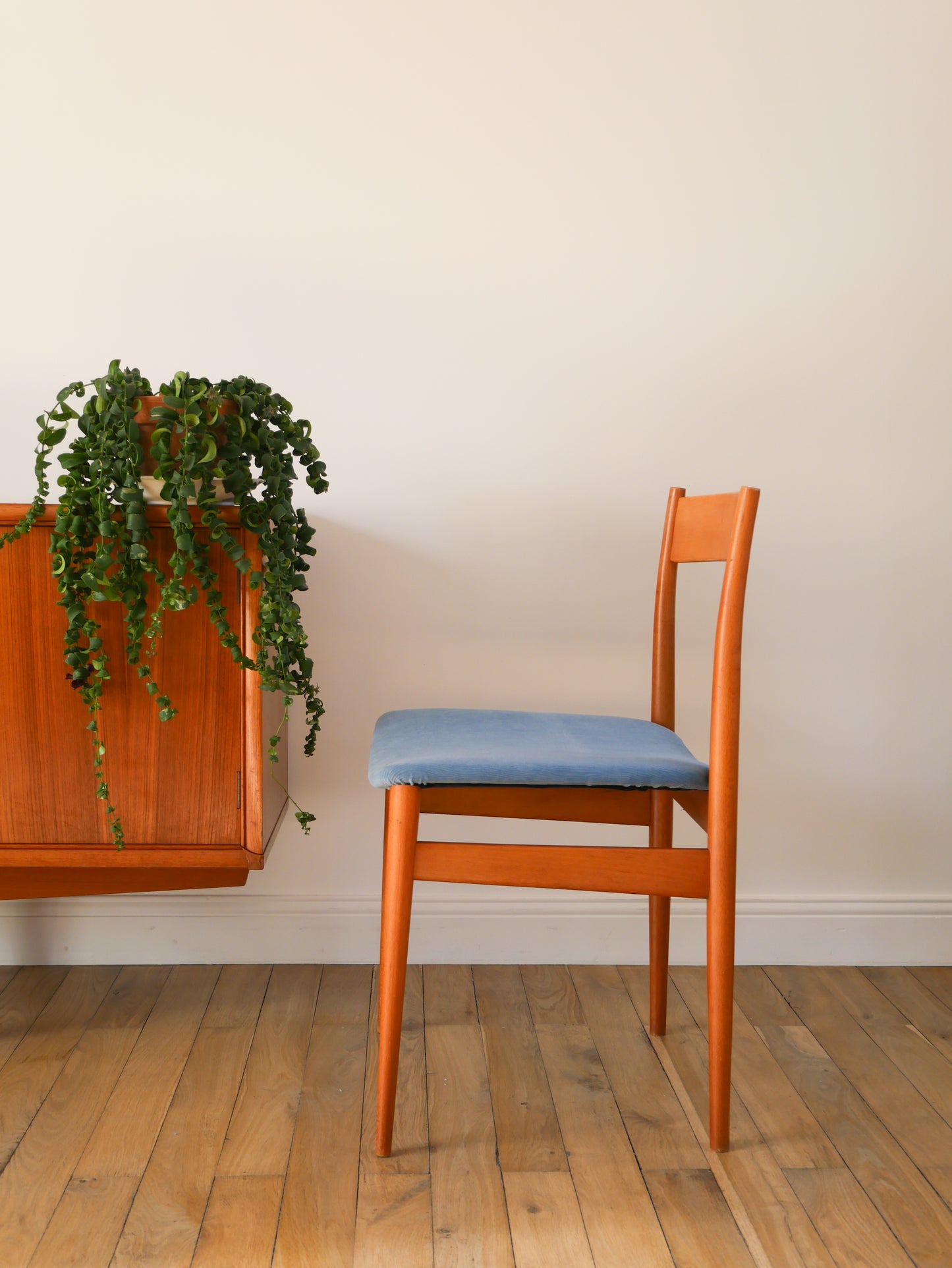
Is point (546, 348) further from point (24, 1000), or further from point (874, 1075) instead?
point (24, 1000)

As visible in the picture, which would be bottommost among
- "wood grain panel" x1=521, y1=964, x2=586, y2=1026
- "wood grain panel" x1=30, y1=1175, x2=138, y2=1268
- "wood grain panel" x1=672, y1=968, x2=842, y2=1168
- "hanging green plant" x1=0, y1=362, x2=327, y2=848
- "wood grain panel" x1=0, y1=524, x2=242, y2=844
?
"wood grain panel" x1=521, y1=964, x2=586, y2=1026

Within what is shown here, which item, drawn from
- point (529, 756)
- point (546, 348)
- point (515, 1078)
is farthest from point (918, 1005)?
point (546, 348)

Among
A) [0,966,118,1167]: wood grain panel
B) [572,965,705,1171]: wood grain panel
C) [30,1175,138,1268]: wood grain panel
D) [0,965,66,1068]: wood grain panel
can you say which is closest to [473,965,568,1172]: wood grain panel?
[572,965,705,1171]: wood grain panel

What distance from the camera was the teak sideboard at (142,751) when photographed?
1.34 metres

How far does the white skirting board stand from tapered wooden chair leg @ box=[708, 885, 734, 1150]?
0.60m

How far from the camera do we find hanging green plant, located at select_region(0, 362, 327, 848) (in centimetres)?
124

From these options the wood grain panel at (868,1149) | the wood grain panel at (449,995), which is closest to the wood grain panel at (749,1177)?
the wood grain panel at (868,1149)

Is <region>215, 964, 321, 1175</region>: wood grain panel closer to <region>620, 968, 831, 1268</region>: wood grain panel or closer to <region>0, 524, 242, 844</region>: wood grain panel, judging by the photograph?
<region>0, 524, 242, 844</region>: wood grain panel

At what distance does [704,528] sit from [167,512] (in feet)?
2.59

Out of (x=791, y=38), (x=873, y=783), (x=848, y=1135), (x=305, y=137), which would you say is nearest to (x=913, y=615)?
(x=873, y=783)

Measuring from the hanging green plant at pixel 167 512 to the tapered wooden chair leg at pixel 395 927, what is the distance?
25 cm

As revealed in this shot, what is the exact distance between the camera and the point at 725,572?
1.31 m

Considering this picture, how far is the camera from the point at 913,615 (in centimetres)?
191

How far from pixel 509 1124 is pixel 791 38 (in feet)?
6.47
